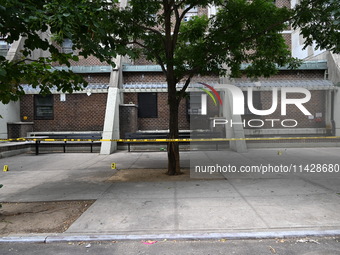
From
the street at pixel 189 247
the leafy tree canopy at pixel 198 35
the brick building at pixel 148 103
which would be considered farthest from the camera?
the brick building at pixel 148 103

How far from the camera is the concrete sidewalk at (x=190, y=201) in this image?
4551 millimetres

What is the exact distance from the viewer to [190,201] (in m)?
5.96

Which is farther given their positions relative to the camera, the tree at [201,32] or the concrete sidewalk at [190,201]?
the tree at [201,32]

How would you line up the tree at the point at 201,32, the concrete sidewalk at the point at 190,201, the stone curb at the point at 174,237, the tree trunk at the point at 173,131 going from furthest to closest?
the tree trunk at the point at 173,131, the tree at the point at 201,32, the concrete sidewalk at the point at 190,201, the stone curb at the point at 174,237

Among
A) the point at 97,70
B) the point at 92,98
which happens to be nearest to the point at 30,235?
the point at 92,98

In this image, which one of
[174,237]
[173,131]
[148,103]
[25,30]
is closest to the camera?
[174,237]

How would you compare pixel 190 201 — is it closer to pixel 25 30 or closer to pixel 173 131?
pixel 173 131

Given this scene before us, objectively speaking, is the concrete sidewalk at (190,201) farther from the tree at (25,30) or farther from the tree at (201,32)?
the tree at (25,30)

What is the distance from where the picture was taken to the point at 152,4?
864 centimetres

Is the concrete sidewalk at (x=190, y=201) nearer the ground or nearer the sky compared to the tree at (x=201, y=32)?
nearer the ground

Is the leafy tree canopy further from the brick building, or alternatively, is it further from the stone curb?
the brick building

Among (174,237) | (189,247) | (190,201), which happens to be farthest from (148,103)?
(189,247)

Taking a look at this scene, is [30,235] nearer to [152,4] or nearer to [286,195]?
[286,195]

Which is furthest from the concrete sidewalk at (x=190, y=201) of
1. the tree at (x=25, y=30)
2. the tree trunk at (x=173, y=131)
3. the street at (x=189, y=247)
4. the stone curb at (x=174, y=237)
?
the tree at (x=25, y=30)
